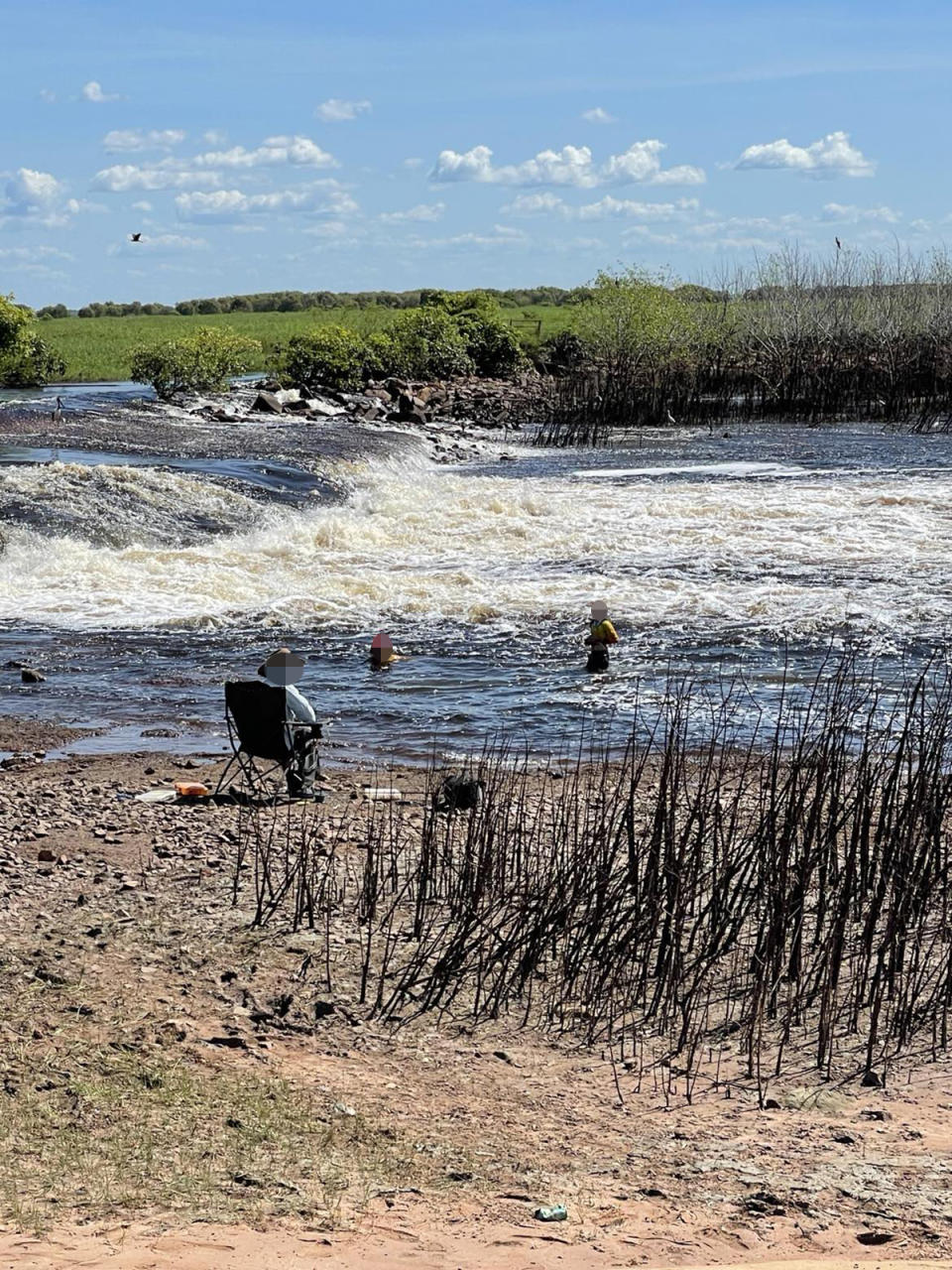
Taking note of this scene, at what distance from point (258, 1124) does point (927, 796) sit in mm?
3857

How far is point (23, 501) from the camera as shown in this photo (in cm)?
2009

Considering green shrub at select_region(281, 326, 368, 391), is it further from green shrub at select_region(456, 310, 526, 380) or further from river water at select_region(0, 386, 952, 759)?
river water at select_region(0, 386, 952, 759)

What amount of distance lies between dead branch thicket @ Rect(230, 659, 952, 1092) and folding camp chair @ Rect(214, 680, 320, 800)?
4.03 feet

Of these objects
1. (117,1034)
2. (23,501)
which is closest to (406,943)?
(117,1034)

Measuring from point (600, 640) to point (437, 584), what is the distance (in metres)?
4.72

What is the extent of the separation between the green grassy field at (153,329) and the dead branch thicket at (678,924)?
39.7 metres

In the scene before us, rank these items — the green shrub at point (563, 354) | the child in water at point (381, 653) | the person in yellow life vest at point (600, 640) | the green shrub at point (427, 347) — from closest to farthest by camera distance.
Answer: the person in yellow life vest at point (600, 640) → the child in water at point (381, 653) → the green shrub at point (427, 347) → the green shrub at point (563, 354)

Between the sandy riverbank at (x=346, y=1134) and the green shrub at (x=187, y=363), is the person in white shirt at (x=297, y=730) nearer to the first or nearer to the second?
the sandy riverbank at (x=346, y=1134)

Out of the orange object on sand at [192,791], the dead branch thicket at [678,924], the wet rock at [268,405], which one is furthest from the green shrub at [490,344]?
the dead branch thicket at [678,924]

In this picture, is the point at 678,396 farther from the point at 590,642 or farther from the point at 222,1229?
the point at 222,1229

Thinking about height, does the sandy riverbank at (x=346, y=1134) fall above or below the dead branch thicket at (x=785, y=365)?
below

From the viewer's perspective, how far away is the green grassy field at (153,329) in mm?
53312

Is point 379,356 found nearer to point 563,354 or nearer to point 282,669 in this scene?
point 563,354

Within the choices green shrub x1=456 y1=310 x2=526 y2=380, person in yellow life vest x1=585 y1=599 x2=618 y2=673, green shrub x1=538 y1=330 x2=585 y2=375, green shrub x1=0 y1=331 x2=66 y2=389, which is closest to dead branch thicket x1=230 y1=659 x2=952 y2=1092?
person in yellow life vest x1=585 y1=599 x2=618 y2=673
